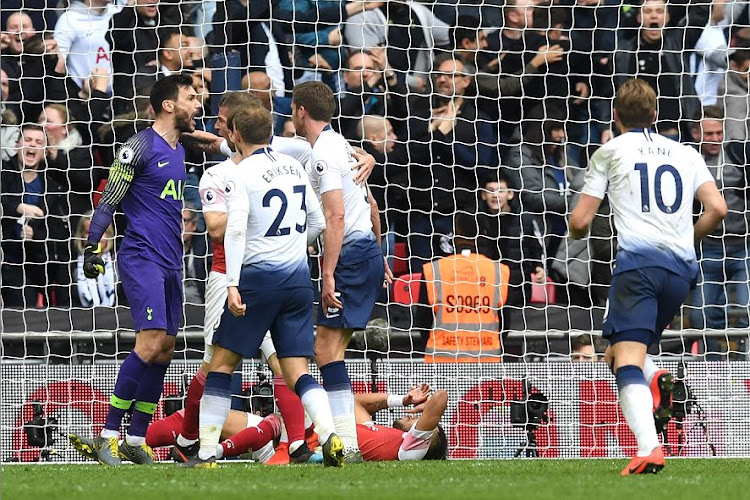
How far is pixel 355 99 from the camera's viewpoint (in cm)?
1171

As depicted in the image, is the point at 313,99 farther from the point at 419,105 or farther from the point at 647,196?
the point at 419,105

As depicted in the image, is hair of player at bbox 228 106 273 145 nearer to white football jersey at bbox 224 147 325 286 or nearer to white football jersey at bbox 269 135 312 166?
white football jersey at bbox 224 147 325 286

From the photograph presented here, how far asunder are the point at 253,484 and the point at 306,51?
6.43 m

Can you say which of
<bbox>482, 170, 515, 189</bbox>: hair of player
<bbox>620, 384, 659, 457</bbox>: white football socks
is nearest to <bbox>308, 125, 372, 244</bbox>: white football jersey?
<bbox>620, 384, 659, 457</bbox>: white football socks

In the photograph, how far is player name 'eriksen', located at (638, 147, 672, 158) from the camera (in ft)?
22.0

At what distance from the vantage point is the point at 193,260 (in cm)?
1152

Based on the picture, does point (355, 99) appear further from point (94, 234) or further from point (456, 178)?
point (94, 234)

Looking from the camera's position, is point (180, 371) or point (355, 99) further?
point (355, 99)

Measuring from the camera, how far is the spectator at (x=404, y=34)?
11.8 meters

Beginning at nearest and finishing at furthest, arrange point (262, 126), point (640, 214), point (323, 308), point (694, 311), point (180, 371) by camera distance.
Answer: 1. point (640, 214)
2. point (262, 126)
3. point (323, 308)
4. point (180, 371)
5. point (694, 311)

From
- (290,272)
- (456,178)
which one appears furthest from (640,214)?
(456,178)

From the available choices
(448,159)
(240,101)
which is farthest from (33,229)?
(240,101)

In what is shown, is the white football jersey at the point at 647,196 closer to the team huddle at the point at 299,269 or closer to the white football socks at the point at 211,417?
the team huddle at the point at 299,269

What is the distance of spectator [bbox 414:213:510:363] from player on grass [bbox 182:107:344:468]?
3.57 m
